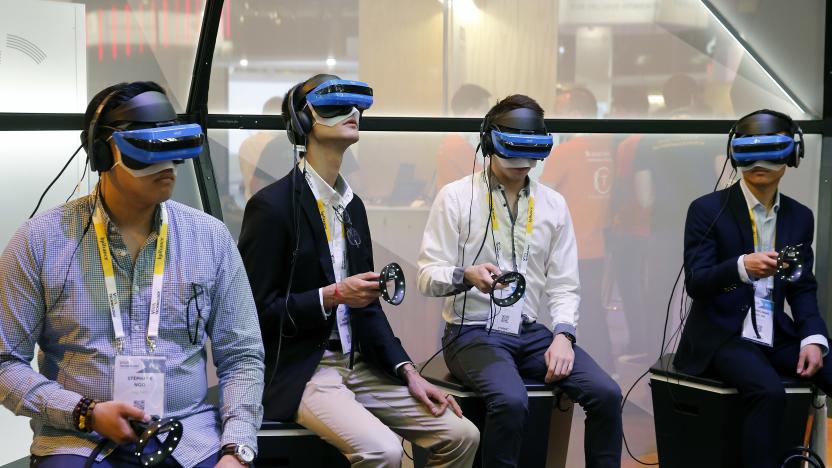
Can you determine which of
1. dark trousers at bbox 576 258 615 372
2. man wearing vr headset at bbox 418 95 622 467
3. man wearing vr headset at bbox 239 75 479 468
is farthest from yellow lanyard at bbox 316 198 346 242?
dark trousers at bbox 576 258 615 372

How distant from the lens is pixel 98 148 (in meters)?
2.51

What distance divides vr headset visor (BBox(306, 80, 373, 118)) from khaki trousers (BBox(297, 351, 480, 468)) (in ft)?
2.80

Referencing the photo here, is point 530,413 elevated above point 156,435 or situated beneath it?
situated beneath

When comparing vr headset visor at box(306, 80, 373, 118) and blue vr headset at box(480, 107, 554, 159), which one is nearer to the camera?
vr headset visor at box(306, 80, 373, 118)

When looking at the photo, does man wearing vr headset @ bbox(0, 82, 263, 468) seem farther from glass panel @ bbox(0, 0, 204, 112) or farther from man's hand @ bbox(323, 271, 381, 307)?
glass panel @ bbox(0, 0, 204, 112)

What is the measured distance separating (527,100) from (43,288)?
2045 millimetres

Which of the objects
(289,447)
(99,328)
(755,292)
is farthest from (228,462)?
(755,292)

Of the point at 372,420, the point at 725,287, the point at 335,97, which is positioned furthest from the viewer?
the point at 725,287

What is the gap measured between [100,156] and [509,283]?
1.50m

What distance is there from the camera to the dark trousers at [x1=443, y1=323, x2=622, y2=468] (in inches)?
131

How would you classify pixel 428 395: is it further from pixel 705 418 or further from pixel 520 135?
pixel 705 418

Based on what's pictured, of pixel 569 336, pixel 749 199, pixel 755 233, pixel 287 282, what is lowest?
pixel 569 336

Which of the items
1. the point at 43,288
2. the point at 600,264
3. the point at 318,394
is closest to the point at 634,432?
the point at 600,264

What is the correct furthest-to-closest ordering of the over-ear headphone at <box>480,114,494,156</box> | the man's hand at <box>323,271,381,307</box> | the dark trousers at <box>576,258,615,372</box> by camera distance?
the dark trousers at <box>576,258,615,372</box>, the over-ear headphone at <box>480,114,494,156</box>, the man's hand at <box>323,271,381,307</box>
